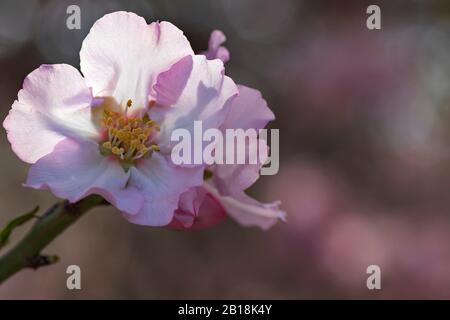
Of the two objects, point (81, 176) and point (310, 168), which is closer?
point (81, 176)

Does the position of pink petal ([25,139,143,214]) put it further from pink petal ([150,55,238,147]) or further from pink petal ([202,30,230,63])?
pink petal ([202,30,230,63])

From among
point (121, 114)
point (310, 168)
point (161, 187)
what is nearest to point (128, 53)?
point (121, 114)

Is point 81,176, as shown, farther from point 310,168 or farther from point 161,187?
point 310,168

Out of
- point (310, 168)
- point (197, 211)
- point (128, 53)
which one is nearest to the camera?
point (197, 211)

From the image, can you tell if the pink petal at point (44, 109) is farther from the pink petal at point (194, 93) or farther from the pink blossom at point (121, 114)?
the pink petal at point (194, 93)

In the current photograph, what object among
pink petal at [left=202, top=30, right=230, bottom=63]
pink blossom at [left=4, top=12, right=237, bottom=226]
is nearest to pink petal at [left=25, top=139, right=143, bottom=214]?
pink blossom at [left=4, top=12, right=237, bottom=226]
